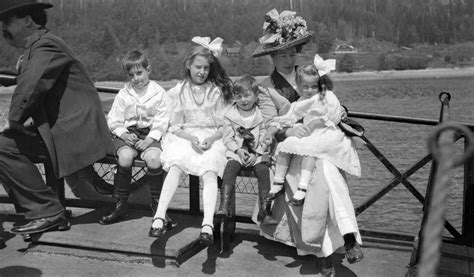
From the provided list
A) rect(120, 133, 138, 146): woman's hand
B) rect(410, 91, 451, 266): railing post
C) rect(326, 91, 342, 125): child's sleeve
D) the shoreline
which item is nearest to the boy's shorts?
rect(120, 133, 138, 146): woman's hand

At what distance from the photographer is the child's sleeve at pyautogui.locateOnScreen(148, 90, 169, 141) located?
16.1 feet

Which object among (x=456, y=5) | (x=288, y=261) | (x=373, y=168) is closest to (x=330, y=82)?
(x=288, y=261)

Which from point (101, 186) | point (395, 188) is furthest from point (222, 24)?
point (101, 186)

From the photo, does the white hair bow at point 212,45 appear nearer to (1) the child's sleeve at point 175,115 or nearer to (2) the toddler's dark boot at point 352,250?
(1) the child's sleeve at point 175,115

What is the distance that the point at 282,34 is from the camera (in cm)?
477

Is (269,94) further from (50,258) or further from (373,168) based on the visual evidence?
(373,168)

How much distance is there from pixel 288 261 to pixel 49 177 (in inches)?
84.8

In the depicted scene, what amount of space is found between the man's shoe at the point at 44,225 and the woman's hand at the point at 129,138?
716 millimetres

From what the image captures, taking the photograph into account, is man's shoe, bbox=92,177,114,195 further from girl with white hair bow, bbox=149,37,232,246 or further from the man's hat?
the man's hat

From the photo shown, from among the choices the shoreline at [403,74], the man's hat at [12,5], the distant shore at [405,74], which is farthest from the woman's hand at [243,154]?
the distant shore at [405,74]

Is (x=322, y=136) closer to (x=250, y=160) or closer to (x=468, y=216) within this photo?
(x=250, y=160)

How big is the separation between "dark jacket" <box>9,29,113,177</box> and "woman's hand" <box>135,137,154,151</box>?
11.1 inches

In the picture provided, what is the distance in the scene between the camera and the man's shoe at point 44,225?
464 centimetres

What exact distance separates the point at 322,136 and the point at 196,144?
3.01ft
